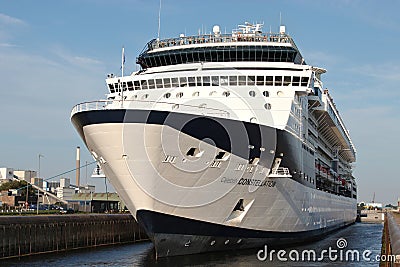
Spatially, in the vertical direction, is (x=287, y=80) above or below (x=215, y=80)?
above

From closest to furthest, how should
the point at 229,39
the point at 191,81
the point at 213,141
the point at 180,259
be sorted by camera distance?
the point at 213,141 < the point at 180,259 < the point at 191,81 < the point at 229,39

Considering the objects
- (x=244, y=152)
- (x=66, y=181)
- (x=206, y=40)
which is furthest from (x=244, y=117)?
(x=66, y=181)

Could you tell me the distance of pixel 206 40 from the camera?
28875mm

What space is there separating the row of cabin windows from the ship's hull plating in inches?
151

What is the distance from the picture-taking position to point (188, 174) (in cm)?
1970

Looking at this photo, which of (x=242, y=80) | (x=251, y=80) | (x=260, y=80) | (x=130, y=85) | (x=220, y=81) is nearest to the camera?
(x=220, y=81)

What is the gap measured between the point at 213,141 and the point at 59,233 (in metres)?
13.4

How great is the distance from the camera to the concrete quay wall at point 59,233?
25188 millimetres

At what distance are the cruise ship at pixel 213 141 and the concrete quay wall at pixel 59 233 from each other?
7124 mm

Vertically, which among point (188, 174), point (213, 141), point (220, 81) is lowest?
point (188, 174)

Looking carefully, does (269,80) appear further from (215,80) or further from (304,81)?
(215,80)

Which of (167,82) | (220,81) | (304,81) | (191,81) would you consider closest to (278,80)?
(304,81)

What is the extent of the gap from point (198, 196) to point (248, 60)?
10111 millimetres

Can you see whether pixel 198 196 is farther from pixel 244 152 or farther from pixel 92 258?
pixel 92 258
